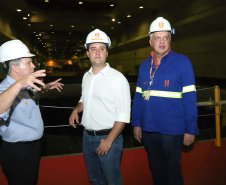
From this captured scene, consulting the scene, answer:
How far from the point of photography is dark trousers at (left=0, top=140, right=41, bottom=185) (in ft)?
5.17

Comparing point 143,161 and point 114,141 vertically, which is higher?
point 114,141

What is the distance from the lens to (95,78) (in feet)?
6.06

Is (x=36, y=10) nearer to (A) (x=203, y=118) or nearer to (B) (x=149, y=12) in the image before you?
(B) (x=149, y=12)

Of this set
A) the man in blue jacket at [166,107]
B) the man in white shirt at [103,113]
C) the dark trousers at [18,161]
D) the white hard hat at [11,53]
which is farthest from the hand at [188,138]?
the white hard hat at [11,53]

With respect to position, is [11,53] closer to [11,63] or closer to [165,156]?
[11,63]

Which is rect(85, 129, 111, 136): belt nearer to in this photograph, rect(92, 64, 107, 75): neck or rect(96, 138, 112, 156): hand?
rect(96, 138, 112, 156): hand

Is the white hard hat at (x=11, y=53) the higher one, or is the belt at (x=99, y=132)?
the white hard hat at (x=11, y=53)

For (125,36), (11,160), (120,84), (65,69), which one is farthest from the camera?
(125,36)

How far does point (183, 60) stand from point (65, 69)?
797 inches

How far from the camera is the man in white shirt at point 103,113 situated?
5.61ft

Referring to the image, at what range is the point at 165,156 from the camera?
1.95 meters

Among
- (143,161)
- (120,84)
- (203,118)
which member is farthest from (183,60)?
(203,118)

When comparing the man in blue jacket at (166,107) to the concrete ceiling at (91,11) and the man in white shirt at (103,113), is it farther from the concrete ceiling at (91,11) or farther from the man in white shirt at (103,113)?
the concrete ceiling at (91,11)

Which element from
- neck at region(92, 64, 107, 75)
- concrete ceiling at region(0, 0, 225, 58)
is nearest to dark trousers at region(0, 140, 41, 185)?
neck at region(92, 64, 107, 75)
